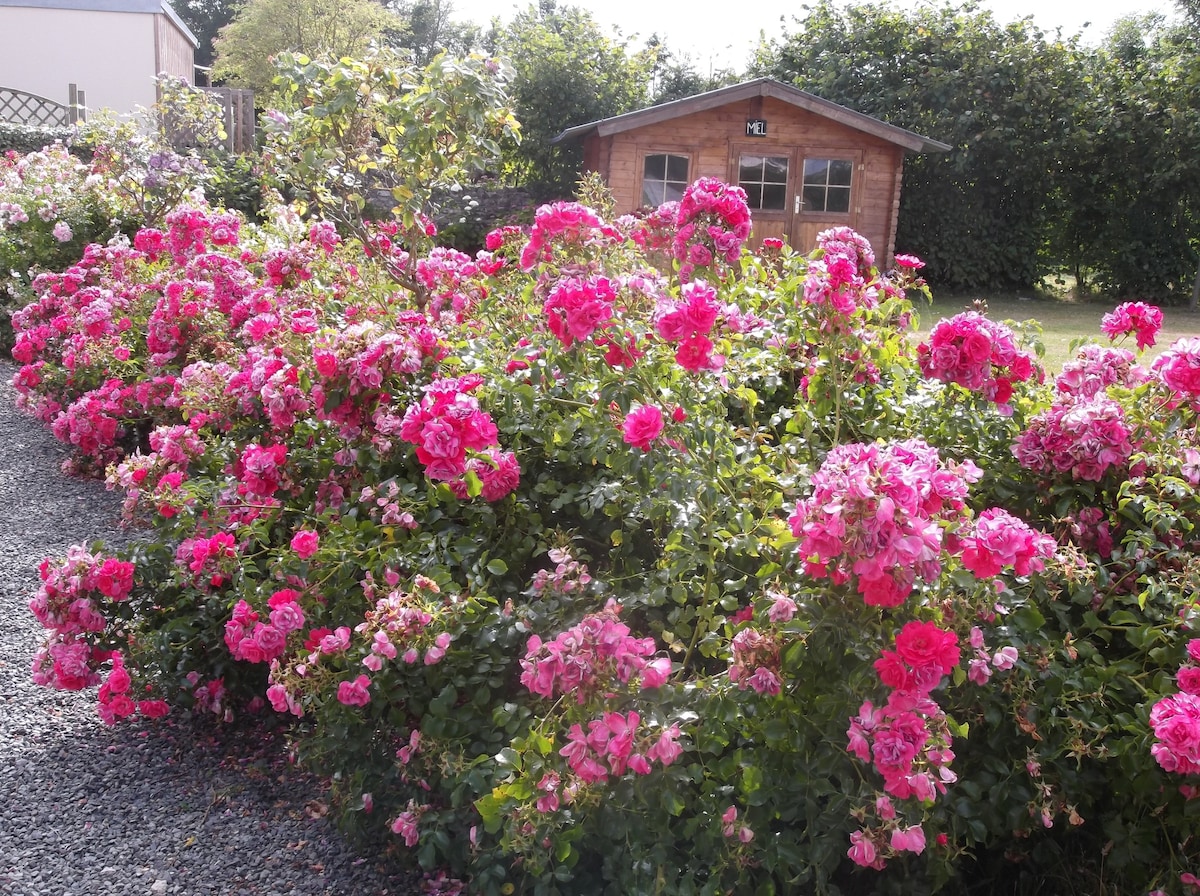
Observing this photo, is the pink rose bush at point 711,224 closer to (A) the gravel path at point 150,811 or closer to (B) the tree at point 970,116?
(A) the gravel path at point 150,811

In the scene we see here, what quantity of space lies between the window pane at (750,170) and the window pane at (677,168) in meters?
0.66

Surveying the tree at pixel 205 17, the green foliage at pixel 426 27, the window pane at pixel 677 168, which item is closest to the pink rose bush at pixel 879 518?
the window pane at pixel 677 168

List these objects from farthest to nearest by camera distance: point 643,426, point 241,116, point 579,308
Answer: point 241,116, point 579,308, point 643,426

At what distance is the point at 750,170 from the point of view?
12320 mm

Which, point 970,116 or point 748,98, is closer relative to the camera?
point 748,98

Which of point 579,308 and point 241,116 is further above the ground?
point 241,116

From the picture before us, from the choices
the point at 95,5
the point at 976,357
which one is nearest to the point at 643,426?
the point at 976,357

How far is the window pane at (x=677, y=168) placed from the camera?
40.1 ft

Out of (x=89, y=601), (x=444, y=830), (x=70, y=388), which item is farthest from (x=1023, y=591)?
(x=70, y=388)

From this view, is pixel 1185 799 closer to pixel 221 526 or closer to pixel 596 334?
pixel 596 334

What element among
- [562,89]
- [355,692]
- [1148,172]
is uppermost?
[562,89]

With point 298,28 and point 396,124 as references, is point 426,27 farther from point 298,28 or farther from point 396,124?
point 396,124

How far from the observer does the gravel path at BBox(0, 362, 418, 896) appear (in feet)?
6.85

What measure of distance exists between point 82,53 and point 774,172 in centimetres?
2361
